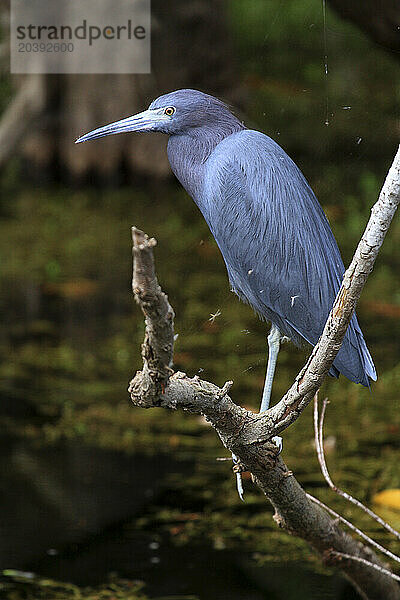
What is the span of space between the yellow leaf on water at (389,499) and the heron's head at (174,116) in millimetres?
1555

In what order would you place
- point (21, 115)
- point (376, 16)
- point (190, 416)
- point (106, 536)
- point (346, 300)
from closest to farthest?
point (346, 300)
point (376, 16)
point (106, 536)
point (190, 416)
point (21, 115)

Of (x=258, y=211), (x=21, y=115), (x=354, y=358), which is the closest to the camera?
(x=258, y=211)

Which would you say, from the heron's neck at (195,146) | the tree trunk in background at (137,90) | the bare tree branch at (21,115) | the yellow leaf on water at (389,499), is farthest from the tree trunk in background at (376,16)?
the tree trunk in background at (137,90)

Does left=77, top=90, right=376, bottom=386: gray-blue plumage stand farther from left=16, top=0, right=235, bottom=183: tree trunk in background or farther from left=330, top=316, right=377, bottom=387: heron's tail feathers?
left=16, top=0, right=235, bottom=183: tree trunk in background

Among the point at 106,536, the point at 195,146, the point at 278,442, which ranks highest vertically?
the point at 195,146

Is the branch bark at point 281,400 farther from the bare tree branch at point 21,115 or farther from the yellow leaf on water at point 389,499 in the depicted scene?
the bare tree branch at point 21,115

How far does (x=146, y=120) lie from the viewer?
53.1 inches

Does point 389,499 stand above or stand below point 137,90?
below

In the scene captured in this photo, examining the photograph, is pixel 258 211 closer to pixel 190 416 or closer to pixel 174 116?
pixel 174 116

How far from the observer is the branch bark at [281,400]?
1.11 m

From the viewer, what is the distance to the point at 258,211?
144 centimetres

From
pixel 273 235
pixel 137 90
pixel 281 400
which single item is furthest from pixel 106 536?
pixel 137 90

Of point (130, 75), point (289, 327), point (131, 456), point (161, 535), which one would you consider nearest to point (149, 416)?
point (131, 456)

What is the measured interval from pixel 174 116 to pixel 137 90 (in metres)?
4.00
